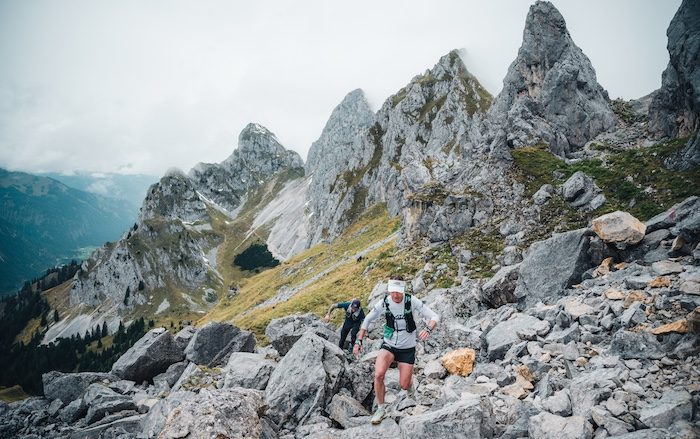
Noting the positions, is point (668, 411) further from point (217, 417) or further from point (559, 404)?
point (217, 417)

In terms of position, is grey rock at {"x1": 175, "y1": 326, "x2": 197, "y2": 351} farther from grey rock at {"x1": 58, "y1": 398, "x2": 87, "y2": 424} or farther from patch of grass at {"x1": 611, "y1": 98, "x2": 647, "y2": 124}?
patch of grass at {"x1": 611, "y1": 98, "x2": 647, "y2": 124}

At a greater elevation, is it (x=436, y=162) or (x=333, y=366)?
(x=436, y=162)

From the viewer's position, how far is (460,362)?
12.8 metres

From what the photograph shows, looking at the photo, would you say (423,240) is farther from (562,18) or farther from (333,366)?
(562,18)

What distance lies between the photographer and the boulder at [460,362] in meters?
12.6

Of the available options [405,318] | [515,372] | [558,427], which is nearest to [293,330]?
[405,318]

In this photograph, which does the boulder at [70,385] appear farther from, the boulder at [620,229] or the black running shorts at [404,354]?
the boulder at [620,229]

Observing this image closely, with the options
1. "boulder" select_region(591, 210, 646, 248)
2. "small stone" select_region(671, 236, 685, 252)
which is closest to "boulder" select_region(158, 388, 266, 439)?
"boulder" select_region(591, 210, 646, 248)

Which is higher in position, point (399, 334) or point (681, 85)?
point (681, 85)

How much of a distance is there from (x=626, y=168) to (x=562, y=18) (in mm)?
47186

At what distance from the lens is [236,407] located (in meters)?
10.5

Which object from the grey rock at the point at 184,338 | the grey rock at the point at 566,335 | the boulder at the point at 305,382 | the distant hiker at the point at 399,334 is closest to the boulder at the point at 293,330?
the boulder at the point at 305,382

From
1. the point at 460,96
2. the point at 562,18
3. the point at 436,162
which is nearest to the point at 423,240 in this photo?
the point at 562,18

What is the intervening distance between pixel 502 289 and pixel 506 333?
20.0 ft
